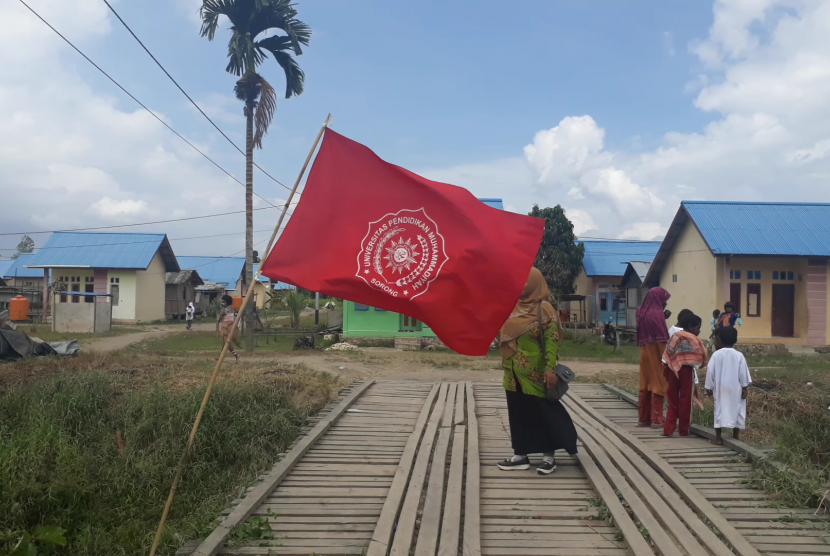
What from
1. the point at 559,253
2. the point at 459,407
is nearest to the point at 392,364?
the point at 459,407

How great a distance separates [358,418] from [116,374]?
390cm

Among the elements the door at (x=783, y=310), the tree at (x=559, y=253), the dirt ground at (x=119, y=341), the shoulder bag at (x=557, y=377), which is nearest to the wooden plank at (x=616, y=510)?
the shoulder bag at (x=557, y=377)

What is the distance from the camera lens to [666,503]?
3799 mm

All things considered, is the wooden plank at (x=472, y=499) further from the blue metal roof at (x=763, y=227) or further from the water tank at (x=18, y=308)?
the water tank at (x=18, y=308)

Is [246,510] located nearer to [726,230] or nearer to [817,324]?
[726,230]

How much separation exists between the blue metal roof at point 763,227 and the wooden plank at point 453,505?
49.2 ft

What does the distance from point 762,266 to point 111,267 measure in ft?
86.1

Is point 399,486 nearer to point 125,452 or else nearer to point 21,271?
point 125,452

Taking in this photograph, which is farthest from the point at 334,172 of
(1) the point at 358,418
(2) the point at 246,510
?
(1) the point at 358,418

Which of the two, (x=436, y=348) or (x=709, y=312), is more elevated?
(x=709, y=312)

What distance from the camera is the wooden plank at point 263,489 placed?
125 inches

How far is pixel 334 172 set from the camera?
12.3ft

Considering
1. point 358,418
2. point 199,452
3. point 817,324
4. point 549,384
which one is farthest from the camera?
point 817,324

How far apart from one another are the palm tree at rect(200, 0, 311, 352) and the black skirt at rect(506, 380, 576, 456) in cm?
1460
